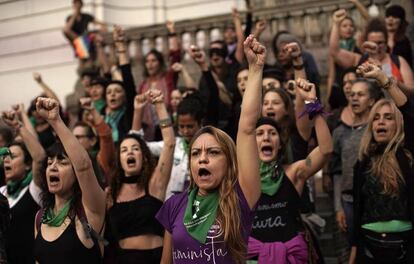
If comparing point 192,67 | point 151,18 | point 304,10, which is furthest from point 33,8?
point 304,10

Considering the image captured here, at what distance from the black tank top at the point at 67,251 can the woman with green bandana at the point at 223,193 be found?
0.79 meters

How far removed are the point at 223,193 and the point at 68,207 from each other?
1321 millimetres

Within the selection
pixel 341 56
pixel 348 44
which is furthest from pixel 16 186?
pixel 348 44

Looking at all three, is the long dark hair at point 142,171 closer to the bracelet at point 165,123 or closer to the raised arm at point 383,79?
the bracelet at point 165,123

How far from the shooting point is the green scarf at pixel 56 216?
16.2 ft

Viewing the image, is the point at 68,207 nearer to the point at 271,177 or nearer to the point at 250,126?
the point at 271,177

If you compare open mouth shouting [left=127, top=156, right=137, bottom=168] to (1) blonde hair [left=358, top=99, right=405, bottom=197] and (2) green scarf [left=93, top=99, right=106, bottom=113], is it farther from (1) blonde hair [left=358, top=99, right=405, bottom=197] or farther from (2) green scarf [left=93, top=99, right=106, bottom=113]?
(2) green scarf [left=93, top=99, right=106, bottom=113]

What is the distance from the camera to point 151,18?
51.5ft

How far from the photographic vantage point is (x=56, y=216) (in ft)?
16.4

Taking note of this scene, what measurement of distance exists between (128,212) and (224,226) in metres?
1.68

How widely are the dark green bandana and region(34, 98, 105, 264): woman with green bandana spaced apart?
2.67ft

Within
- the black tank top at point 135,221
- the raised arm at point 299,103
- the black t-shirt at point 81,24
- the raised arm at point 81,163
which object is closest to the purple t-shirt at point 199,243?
the raised arm at point 81,163

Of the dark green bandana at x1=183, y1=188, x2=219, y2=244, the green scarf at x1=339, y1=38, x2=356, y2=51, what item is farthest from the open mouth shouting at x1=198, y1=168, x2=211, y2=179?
the green scarf at x1=339, y1=38, x2=356, y2=51

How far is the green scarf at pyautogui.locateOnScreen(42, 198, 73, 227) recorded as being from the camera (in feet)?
16.2
